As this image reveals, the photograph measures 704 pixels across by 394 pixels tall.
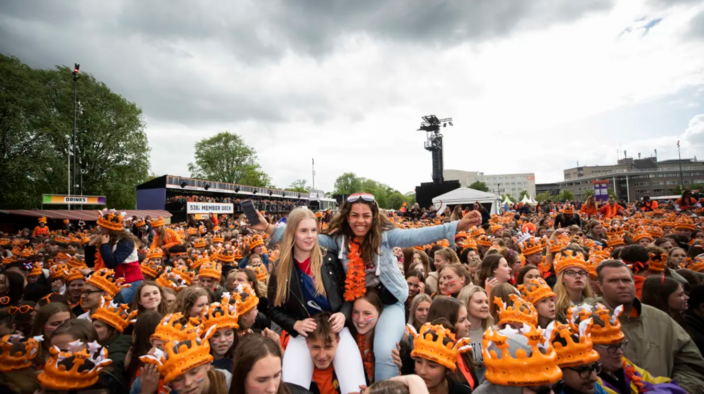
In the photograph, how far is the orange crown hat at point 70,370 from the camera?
2184 millimetres

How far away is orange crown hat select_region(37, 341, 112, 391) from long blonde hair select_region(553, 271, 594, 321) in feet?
14.1

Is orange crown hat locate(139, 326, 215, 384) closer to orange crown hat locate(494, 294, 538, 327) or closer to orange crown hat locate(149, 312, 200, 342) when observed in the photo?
orange crown hat locate(149, 312, 200, 342)

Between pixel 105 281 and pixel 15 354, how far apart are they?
66.5 inches

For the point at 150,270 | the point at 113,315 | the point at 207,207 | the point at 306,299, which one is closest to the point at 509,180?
the point at 207,207

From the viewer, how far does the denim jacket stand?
2.93 m

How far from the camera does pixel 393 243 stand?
310 centimetres

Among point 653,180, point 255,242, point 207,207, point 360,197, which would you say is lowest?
point 255,242

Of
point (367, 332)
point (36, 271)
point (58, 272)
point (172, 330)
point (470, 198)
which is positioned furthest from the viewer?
point (470, 198)

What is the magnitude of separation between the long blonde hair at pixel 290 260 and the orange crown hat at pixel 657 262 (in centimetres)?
438

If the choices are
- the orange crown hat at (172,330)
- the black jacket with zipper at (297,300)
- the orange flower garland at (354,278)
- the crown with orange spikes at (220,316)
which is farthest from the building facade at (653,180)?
the orange crown hat at (172,330)

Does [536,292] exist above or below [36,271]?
above

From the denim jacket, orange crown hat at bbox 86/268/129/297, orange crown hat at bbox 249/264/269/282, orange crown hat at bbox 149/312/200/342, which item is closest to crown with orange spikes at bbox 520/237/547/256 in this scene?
the denim jacket

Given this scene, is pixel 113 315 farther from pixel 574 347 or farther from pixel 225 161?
pixel 225 161

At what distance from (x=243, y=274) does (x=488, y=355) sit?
157 inches
